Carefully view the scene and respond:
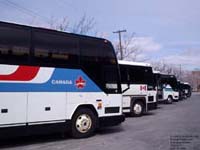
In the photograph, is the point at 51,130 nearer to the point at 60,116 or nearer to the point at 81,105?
the point at 60,116

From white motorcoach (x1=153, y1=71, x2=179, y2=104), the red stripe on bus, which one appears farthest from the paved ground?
white motorcoach (x1=153, y1=71, x2=179, y2=104)

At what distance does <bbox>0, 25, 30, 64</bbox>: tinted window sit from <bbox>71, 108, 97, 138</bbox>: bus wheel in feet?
8.42

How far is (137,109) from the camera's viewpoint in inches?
726

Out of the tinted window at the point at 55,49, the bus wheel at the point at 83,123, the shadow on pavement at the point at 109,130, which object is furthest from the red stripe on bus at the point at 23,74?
the shadow on pavement at the point at 109,130

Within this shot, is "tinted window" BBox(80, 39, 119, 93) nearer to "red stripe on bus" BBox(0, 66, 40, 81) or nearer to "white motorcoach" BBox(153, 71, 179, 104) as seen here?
"red stripe on bus" BBox(0, 66, 40, 81)

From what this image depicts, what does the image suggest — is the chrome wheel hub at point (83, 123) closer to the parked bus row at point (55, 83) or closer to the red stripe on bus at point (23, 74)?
the parked bus row at point (55, 83)

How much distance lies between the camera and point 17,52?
29.7 feet

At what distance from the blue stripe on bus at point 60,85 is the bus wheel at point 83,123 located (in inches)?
29.0

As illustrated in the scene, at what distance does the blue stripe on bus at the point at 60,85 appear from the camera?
8995 millimetres

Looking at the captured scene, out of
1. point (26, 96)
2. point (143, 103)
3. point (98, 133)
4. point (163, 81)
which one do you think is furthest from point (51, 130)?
point (163, 81)

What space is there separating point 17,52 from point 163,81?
24.6m

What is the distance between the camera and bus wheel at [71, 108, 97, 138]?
10602mm

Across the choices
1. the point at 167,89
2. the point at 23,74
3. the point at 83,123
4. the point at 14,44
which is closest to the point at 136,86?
the point at 83,123

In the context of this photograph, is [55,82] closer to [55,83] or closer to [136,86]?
[55,83]
